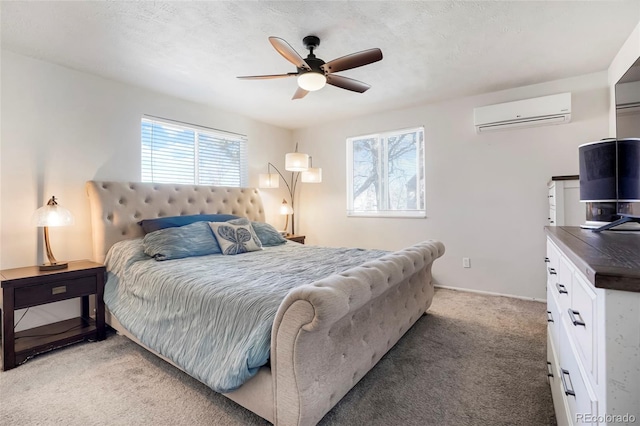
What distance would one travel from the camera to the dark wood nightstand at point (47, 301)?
2047 millimetres

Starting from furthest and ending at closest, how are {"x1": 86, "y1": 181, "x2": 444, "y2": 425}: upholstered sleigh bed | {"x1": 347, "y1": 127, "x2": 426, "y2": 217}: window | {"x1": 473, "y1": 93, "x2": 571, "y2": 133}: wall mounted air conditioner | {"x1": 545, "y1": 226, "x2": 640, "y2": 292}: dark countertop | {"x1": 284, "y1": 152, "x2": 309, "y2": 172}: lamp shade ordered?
{"x1": 347, "y1": 127, "x2": 426, "y2": 217}: window
{"x1": 284, "y1": 152, "x2": 309, "y2": 172}: lamp shade
{"x1": 473, "y1": 93, "x2": 571, "y2": 133}: wall mounted air conditioner
{"x1": 86, "y1": 181, "x2": 444, "y2": 425}: upholstered sleigh bed
{"x1": 545, "y1": 226, "x2": 640, "y2": 292}: dark countertop

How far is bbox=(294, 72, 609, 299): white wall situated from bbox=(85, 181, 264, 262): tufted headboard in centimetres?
220

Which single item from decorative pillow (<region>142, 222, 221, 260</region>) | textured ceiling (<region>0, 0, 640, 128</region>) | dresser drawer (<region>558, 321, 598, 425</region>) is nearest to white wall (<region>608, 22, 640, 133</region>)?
textured ceiling (<region>0, 0, 640, 128</region>)

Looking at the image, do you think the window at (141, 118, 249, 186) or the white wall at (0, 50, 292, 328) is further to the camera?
the window at (141, 118, 249, 186)

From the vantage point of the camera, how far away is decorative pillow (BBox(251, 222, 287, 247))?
3405 millimetres

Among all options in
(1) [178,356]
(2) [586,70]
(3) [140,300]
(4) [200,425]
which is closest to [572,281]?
(4) [200,425]

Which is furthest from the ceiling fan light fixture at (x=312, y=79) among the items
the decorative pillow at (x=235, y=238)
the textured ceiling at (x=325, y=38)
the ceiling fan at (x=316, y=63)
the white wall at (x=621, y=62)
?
the white wall at (x=621, y=62)

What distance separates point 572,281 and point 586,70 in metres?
3.15

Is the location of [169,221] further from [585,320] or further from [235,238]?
[585,320]

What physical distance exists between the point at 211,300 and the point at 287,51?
165 cm

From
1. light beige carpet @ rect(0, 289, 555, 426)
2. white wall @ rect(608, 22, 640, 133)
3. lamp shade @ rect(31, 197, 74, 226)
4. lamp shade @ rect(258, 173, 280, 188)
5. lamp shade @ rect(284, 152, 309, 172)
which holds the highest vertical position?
white wall @ rect(608, 22, 640, 133)

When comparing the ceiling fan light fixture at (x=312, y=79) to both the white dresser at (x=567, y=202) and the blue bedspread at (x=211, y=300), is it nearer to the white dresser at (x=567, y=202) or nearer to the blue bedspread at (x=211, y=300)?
the blue bedspread at (x=211, y=300)

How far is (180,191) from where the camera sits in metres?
3.44

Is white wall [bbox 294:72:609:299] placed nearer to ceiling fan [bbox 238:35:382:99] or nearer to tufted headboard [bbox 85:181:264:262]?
ceiling fan [bbox 238:35:382:99]
